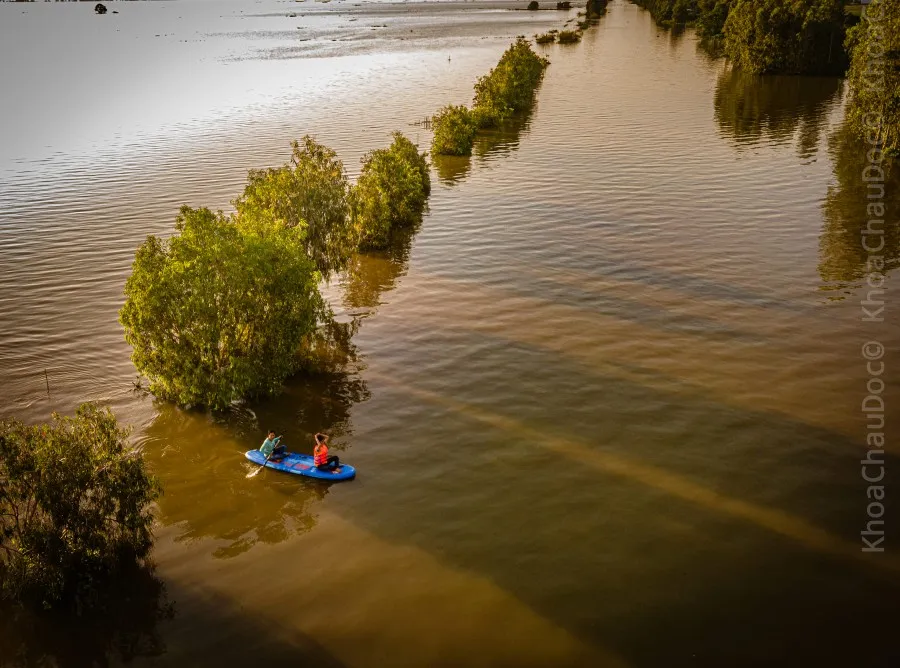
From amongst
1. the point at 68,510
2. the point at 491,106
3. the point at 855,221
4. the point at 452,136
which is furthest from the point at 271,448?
the point at 491,106

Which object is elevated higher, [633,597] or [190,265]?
[190,265]

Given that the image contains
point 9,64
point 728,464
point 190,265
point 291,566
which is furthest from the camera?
point 9,64

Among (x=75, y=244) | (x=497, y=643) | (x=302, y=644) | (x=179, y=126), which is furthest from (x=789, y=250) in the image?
(x=179, y=126)

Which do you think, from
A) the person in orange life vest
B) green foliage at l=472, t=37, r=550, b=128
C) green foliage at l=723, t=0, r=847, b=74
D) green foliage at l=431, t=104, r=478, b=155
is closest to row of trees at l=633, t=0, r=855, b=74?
green foliage at l=723, t=0, r=847, b=74

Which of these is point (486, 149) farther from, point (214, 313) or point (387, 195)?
point (214, 313)

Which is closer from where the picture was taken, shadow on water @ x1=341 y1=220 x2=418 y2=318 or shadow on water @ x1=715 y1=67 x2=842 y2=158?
shadow on water @ x1=341 y1=220 x2=418 y2=318

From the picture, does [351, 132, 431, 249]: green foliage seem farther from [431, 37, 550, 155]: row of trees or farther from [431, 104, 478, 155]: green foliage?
[431, 37, 550, 155]: row of trees

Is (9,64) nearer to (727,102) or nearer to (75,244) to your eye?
(75,244)
